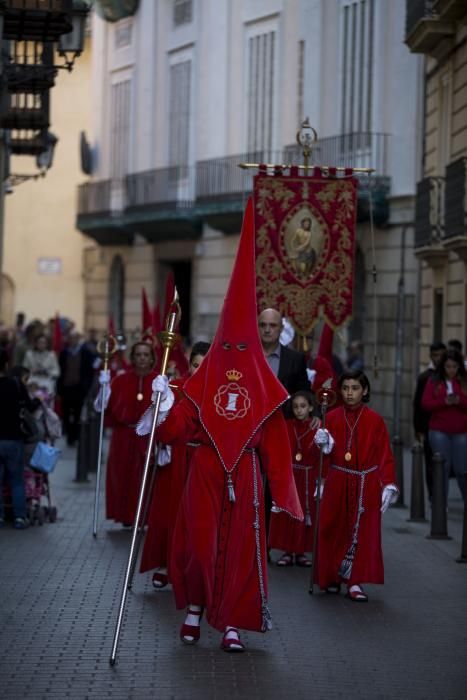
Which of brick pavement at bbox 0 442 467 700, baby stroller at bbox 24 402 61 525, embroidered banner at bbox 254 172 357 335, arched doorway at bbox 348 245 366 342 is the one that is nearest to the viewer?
brick pavement at bbox 0 442 467 700

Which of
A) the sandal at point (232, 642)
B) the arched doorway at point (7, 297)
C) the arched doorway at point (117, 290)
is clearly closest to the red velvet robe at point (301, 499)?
the sandal at point (232, 642)

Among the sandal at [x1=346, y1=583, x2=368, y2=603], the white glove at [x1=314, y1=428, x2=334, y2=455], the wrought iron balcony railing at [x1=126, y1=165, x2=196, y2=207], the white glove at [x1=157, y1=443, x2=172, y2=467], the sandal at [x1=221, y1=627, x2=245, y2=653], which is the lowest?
the sandal at [x1=346, y1=583, x2=368, y2=603]

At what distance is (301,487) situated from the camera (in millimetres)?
12727

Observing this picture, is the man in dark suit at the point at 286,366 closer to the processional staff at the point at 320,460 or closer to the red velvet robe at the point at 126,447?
the processional staff at the point at 320,460

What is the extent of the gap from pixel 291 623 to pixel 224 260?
24019 mm

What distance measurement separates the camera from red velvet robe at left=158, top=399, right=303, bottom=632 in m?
8.70

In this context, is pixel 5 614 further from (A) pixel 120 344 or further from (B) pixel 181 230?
(B) pixel 181 230

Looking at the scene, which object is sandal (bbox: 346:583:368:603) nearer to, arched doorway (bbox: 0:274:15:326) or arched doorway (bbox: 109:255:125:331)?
arched doorway (bbox: 109:255:125:331)

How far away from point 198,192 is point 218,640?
83.2 ft

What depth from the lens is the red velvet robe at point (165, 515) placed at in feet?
36.2

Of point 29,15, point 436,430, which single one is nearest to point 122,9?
point 29,15

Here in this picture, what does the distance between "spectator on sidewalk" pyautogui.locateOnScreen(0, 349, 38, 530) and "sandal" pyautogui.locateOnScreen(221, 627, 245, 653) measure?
5753 millimetres

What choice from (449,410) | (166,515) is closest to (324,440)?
(166,515)

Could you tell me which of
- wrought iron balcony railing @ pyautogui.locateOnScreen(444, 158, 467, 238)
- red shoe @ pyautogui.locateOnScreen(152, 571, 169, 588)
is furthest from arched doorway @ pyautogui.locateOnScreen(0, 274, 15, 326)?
red shoe @ pyautogui.locateOnScreen(152, 571, 169, 588)
